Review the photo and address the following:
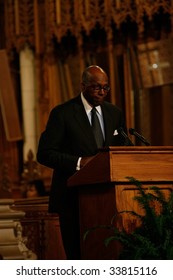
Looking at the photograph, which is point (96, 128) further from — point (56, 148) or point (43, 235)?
point (43, 235)

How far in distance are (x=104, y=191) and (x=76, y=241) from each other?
0.62 m

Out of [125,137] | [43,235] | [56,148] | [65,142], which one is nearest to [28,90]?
[43,235]

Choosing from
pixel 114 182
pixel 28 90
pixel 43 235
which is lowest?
pixel 43 235

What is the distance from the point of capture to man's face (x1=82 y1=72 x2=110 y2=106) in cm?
535

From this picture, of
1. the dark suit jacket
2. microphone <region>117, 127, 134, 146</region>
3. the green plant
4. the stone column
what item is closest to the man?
the dark suit jacket

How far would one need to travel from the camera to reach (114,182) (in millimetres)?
4770

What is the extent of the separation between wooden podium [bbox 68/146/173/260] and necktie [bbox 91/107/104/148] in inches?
21.6

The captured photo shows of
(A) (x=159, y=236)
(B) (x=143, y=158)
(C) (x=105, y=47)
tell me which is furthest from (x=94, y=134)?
(C) (x=105, y=47)

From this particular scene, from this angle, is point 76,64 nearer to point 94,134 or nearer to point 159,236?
point 94,134

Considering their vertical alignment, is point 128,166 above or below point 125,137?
below

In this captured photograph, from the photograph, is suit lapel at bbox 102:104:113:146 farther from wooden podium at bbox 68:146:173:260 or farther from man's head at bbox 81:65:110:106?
wooden podium at bbox 68:146:173:260

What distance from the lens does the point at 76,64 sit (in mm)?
12094

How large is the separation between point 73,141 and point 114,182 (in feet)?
2.61

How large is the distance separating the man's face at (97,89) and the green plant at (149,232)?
87 cm
